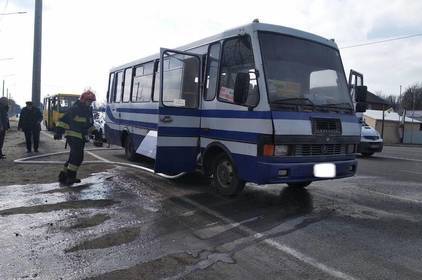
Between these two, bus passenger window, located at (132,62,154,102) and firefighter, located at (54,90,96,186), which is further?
bus passenger window, located at (132,62,154,102)

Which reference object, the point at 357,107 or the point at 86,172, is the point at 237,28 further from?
the point at 86,172

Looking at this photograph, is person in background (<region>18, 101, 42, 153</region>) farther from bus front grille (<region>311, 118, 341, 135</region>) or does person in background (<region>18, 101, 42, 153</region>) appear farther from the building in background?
the building in background

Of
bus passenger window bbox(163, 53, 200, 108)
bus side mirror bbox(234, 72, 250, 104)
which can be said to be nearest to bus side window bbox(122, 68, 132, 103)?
bus passenger window bbox(163, 53, 200, 108)

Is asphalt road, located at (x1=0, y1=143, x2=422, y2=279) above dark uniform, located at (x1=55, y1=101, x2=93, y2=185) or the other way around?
the other way around

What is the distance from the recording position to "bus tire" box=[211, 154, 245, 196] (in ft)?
25.3

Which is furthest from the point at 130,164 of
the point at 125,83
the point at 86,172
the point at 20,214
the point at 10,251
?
the point at 10,251

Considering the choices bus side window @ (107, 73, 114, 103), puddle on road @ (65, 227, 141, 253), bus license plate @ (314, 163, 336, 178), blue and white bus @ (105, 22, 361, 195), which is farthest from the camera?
bus side window @ (107, 73, 114, 103)

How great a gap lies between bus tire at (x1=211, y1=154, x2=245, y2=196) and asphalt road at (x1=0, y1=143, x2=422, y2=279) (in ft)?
0.64

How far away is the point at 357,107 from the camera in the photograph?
27.7 ft

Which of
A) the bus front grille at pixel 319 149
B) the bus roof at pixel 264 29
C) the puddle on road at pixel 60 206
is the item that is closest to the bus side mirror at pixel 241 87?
the bus roof at pixel 264 29

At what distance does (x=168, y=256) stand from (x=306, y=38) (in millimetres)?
4678

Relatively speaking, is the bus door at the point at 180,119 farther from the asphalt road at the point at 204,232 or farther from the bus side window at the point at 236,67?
the bus side window at the point at 236,67

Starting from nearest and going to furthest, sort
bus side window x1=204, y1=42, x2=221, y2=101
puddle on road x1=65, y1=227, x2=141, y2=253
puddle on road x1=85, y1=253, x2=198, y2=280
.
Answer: puddle on road x1=85, y1=253, x2=198, y2=280 → puddle on road x1=65, y1=227, x2=141, y2=253 → bus side window x1=204, y1=42, x2=221, y2=101

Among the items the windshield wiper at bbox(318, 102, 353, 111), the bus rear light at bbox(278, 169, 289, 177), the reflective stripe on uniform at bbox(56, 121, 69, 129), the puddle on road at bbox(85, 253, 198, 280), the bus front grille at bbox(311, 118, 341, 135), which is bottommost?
the puddle on road at bbox(85, 253, 198, 280)
